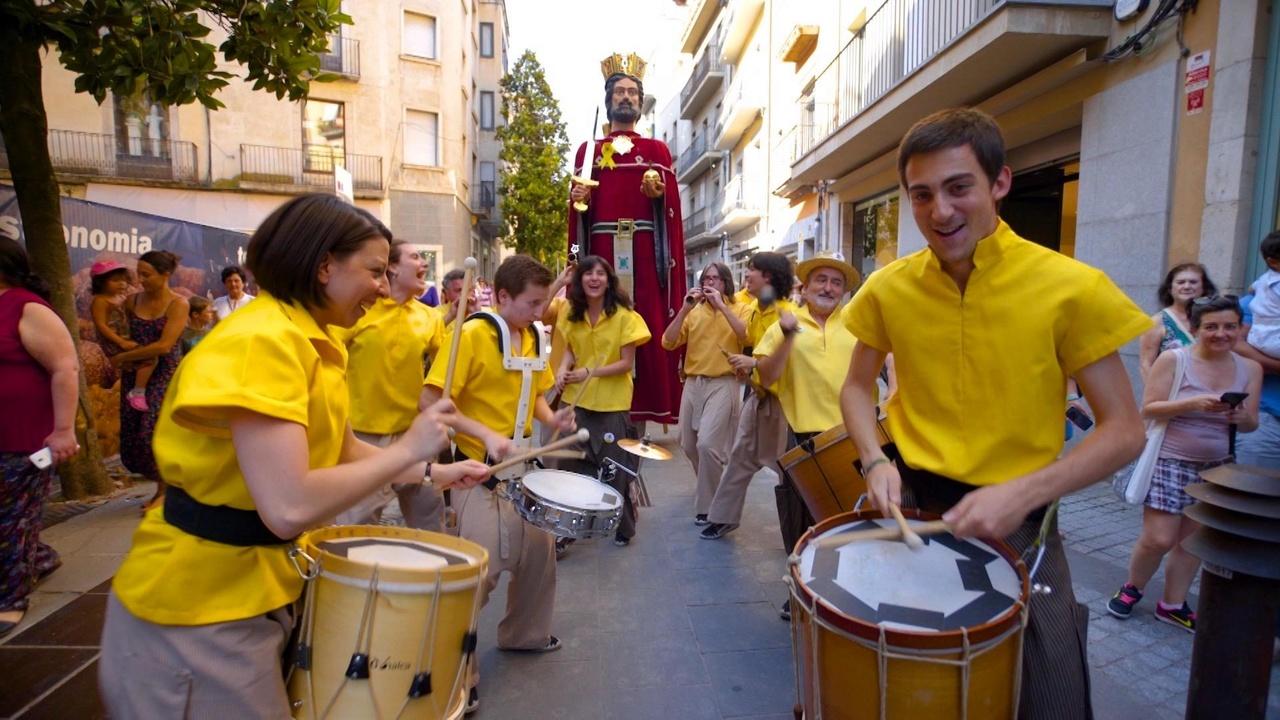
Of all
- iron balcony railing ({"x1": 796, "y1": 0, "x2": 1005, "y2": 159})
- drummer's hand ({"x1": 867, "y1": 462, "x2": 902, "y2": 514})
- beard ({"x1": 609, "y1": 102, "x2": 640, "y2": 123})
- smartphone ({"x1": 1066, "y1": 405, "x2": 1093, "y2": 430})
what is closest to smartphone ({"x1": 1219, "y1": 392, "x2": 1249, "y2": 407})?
smartphone ({"x1": 1066, "y1": 405, "x2": 1093, "y2": 430})

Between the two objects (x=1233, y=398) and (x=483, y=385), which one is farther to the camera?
(x=1233, y=398)

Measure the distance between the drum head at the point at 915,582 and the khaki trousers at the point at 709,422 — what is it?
3442 millimetres

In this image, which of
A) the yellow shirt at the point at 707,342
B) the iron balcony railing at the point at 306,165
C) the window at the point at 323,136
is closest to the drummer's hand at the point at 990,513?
the yellow shirt at the point at 707,342

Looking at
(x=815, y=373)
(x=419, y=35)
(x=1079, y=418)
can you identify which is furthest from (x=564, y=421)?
(x=419, y=35)

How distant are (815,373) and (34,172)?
5.67 m

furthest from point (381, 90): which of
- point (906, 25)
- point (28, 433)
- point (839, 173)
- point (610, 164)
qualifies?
point (28, 433)

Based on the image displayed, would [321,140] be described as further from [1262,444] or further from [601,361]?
[1262,444]

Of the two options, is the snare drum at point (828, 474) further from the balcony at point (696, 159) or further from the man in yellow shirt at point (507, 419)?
the balcony at point (696, 159)

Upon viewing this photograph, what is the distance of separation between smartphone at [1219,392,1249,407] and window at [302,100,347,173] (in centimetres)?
2174

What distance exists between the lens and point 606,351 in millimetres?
4871

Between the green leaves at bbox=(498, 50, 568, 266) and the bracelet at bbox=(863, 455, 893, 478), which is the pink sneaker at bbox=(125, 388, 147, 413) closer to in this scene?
the bracelet at bbox=(863, 455, 893, 478)

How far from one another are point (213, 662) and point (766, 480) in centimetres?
573

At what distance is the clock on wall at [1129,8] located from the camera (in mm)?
6338

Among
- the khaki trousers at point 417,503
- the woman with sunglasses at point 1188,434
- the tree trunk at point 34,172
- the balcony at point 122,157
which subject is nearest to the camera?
the woman with sunglasses at point 1188,434
